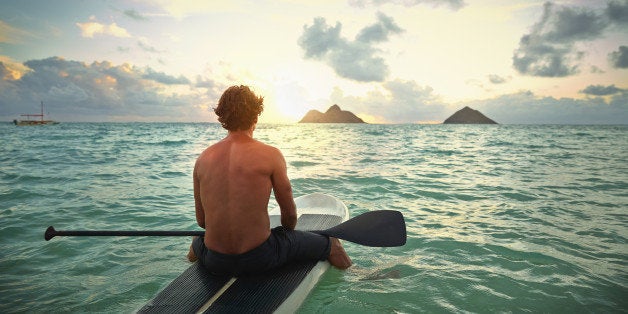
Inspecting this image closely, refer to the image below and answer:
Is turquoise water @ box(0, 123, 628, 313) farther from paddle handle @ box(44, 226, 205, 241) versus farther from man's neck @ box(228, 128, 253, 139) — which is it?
man's neck @ box(228, 128, 253, 139)

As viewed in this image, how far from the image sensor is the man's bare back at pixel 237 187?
8.96ft

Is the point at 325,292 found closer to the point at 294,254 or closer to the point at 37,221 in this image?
the point at 294,254

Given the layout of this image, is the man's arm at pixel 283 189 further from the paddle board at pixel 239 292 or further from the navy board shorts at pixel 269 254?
the paddle board at pixel 239 292

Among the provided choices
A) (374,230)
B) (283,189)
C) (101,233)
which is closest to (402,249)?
(374,230)

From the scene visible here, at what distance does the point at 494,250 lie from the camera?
5.18 m

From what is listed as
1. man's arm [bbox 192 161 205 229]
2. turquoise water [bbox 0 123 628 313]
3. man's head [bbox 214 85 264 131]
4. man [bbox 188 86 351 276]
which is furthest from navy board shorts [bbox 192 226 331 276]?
man's head [bbox 214 85 264 131]

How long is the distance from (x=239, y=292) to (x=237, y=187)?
950mm

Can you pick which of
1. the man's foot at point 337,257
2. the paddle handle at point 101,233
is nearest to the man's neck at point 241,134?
the paddle handle at point 101,233

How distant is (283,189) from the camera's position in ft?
9.84

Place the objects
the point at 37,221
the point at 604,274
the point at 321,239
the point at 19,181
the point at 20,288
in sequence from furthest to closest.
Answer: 1. the point at 19,181
2. the point at 37,221
3. the point at 604,274
4. the point at 20,288
5. the point at 321,239

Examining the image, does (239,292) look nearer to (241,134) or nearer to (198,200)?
(198,200)

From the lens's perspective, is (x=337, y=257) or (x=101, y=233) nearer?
(x=101, y=233)

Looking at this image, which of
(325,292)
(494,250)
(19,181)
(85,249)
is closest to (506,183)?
(494,250)

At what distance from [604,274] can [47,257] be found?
7539 millimetres
